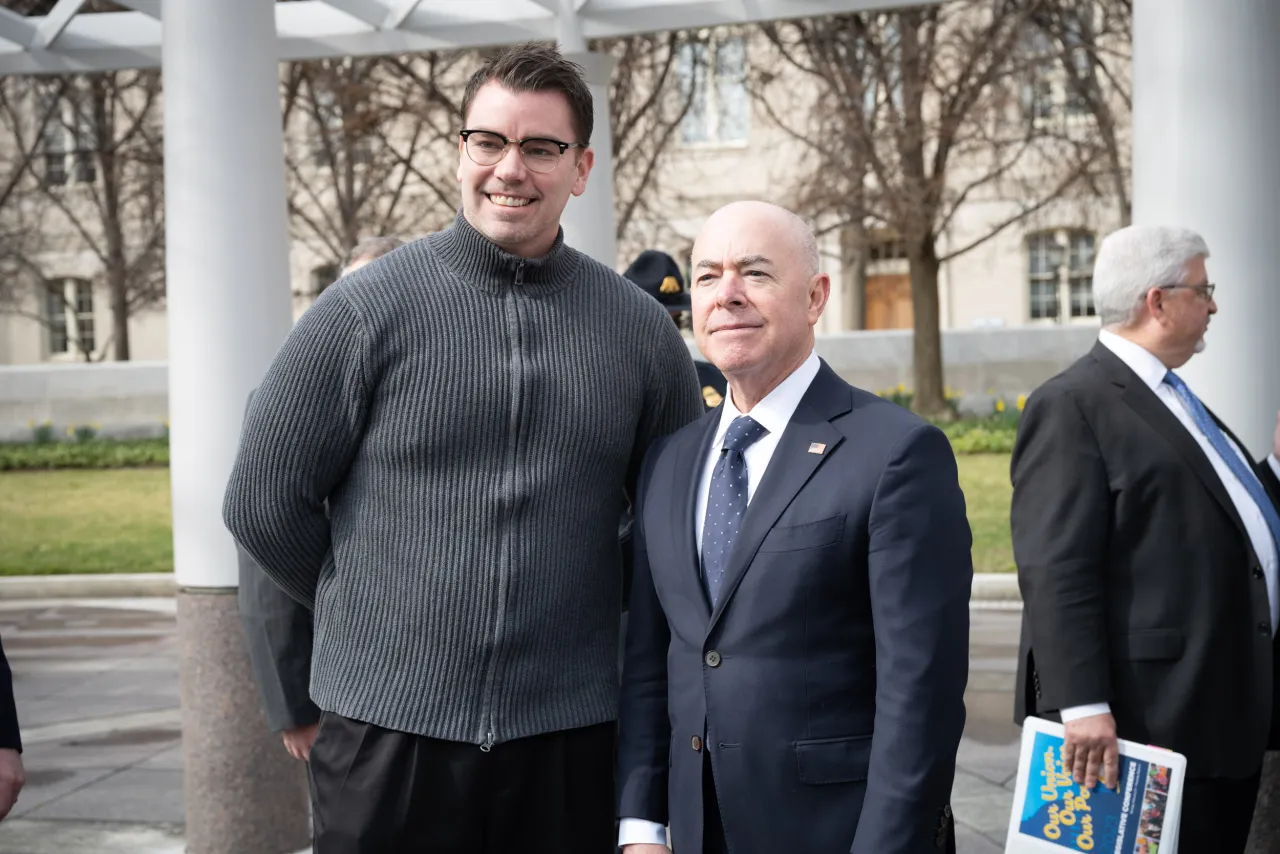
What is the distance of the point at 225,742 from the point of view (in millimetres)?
5566

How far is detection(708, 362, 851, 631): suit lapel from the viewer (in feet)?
9.04

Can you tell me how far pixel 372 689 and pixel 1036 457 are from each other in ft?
6.21

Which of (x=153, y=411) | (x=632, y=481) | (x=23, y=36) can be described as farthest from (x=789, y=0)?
(x=153, y=411)

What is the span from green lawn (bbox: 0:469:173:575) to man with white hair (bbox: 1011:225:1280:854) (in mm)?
12396

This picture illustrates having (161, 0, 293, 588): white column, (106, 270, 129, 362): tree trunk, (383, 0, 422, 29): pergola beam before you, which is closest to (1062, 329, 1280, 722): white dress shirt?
(161, 0, 293, 588): white column

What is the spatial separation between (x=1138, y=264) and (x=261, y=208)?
3.17 meters

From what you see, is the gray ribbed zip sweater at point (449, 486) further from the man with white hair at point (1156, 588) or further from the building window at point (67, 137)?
the building window at point (67, 137)

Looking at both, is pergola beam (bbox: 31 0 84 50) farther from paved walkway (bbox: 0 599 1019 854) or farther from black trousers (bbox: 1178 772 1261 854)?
black trousers (bbox: 1178 772 1261 854)

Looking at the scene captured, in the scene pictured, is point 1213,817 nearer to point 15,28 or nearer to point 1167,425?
point 1167,425

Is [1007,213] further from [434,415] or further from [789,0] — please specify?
[434,415]

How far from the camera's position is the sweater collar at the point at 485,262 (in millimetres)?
3043

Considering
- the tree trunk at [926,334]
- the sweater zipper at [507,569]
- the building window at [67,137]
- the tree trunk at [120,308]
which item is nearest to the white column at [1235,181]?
the sweater zipper at [507,569]

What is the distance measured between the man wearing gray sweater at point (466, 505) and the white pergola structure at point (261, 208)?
8.58 feet

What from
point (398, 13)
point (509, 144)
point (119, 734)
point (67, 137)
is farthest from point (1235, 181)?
point (67, 137)
